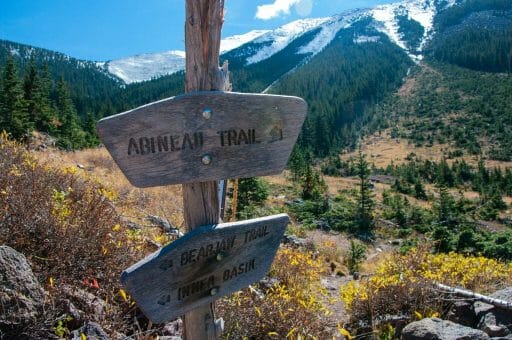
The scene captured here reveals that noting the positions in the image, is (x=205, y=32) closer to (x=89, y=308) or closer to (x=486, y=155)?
(x=89, y=308)

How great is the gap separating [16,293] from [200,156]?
1.68 m

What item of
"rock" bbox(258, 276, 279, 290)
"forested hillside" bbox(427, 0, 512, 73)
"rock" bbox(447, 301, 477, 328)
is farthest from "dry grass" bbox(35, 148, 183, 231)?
"forested hillside" bbox(427, 0, 512, 73)

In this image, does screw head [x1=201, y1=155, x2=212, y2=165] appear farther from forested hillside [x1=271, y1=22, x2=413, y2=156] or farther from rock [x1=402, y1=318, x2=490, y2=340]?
forested hillside [x1=271, y1=22, x2=413, y2=156]

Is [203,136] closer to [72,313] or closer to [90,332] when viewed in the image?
[90,332]

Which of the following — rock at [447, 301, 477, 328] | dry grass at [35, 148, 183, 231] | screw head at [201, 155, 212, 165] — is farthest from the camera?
dry grass at [35, 148, 183, 231]

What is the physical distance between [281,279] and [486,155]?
5948cm

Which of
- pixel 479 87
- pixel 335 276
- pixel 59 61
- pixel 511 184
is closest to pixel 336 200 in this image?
pixel 335 276

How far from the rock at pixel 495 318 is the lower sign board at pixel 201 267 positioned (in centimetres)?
284

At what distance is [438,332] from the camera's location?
11.0 ft

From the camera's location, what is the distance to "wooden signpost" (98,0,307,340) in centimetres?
174

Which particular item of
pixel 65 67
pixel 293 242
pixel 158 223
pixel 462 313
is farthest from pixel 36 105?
pixel 65 67

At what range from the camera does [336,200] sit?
25469mm

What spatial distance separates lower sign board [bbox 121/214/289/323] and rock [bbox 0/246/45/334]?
3.97 ft

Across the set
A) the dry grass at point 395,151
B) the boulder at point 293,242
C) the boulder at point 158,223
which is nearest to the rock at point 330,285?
the boulder at point 293,242
